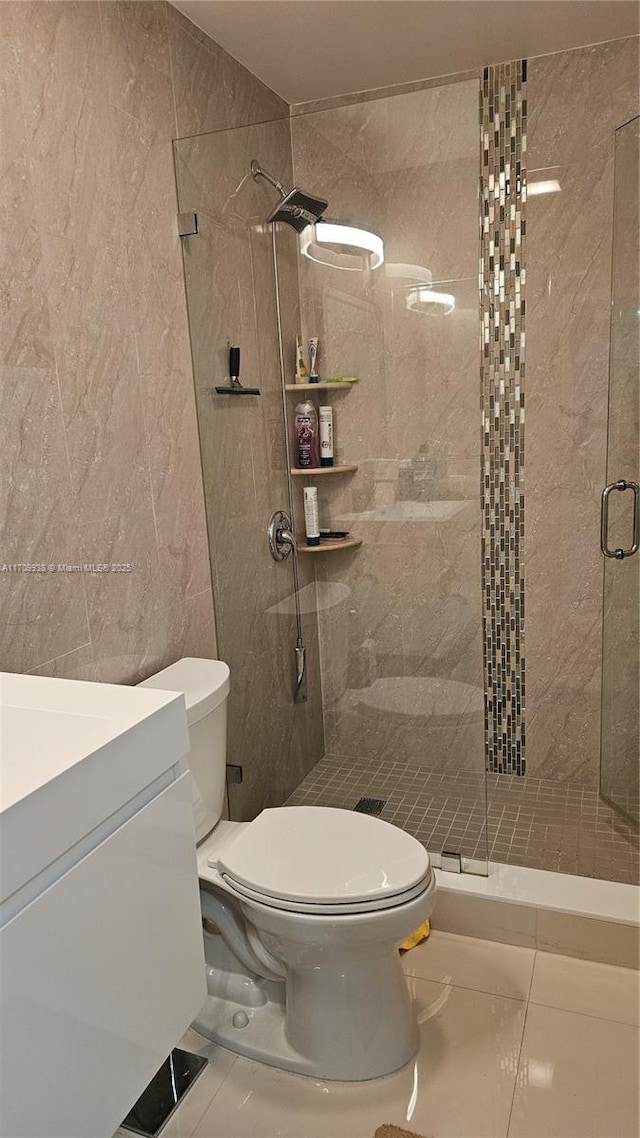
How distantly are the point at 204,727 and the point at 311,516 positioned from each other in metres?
0.81

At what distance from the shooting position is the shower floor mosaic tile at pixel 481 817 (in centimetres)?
206

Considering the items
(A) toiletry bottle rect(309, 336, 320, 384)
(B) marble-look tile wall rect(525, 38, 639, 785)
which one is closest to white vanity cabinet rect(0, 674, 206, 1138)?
(A) toiletry bottle rect(309, 336, 320, 384)

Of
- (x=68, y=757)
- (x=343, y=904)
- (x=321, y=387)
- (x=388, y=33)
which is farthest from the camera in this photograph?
(x=321, y=387)

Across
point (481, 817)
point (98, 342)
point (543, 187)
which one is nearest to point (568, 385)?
point (543, 187)

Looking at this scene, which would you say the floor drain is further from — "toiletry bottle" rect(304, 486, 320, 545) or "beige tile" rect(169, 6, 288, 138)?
"beige tile" rect(169, 6, 288, 138)

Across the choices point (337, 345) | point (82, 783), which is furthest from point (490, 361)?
point (82, 783)

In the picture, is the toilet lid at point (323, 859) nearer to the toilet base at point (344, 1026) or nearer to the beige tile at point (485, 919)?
the toilet base at point (344, 1026)

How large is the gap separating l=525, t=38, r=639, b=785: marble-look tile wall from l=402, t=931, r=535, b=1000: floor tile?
2.62 feet

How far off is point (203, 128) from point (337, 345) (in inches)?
26.5

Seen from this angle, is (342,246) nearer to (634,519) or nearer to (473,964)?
(634,519)

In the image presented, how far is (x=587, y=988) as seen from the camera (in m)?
1.79

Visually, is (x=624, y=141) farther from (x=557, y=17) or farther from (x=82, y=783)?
(x=82, y=783)

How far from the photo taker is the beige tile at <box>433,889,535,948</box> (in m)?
1.92

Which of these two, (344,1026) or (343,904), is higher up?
(343,904)
